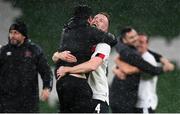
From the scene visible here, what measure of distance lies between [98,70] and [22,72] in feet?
2.65

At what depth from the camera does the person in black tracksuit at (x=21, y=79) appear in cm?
766

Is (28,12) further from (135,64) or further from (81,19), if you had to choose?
(81,19)

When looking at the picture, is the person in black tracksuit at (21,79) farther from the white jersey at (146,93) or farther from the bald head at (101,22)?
the white jersey at (146,93)

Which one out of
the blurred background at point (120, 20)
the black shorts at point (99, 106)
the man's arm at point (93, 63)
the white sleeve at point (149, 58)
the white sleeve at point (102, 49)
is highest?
the blurred background at point (120, 20)

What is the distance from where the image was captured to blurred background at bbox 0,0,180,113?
11.3 m

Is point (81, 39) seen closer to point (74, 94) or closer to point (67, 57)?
point (67, 57)

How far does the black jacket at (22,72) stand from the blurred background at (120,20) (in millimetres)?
3305

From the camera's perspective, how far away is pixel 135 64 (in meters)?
7.83

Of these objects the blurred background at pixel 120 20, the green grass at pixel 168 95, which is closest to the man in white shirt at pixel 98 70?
the green grass at pixel 168 95

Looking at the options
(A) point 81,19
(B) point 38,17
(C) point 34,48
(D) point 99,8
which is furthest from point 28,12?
(A) point 81,19

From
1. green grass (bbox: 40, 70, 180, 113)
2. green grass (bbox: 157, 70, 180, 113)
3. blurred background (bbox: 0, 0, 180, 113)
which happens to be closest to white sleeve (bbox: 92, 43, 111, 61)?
green grass (bbox: 40, 70, 180, 113)

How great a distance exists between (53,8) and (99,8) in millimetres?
681

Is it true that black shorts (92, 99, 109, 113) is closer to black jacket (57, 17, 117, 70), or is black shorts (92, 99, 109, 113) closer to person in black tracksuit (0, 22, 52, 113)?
black jacket (57, 17, 117, 70)

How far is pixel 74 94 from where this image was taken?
6.80 meters
